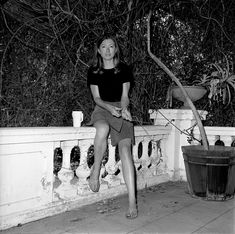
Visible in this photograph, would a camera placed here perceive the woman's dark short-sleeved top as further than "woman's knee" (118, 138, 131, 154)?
Yes

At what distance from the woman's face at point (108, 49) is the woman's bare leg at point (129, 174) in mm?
704

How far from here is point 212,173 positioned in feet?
9.24

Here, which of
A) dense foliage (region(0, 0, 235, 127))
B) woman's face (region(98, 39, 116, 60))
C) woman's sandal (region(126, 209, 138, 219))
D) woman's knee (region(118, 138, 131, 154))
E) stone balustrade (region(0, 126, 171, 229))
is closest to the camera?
stone balustrade (region(0, 126, 171, 229))

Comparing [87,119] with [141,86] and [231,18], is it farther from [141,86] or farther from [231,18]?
[231,18]

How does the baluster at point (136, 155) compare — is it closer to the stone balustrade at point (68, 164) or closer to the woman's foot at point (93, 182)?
the stone balustrade at point (68, 164)

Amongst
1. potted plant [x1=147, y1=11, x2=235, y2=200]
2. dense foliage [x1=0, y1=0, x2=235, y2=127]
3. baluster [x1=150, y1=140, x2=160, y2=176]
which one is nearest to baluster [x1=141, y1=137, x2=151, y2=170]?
baluster [x1=150, y1=140, x2=160, y2=176]

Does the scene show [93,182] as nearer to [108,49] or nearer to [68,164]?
[68,164]

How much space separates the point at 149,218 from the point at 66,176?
2.33 ft

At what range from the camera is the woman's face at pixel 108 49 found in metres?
2.56

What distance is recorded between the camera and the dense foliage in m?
3.15

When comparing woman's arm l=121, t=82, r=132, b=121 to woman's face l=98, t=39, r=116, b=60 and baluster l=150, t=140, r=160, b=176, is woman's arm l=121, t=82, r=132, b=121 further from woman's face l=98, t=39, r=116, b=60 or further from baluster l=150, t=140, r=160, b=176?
baluster l=150, t=140, r=160, b=176

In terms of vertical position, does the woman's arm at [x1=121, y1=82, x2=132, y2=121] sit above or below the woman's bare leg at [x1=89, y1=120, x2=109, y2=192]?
above

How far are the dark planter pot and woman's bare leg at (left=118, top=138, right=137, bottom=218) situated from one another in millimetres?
754

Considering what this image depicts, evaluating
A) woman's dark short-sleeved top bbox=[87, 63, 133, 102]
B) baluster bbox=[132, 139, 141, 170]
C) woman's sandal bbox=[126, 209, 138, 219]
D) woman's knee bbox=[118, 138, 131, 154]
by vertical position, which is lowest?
woman's sandal bbox=[126, 209, 138, 219]
